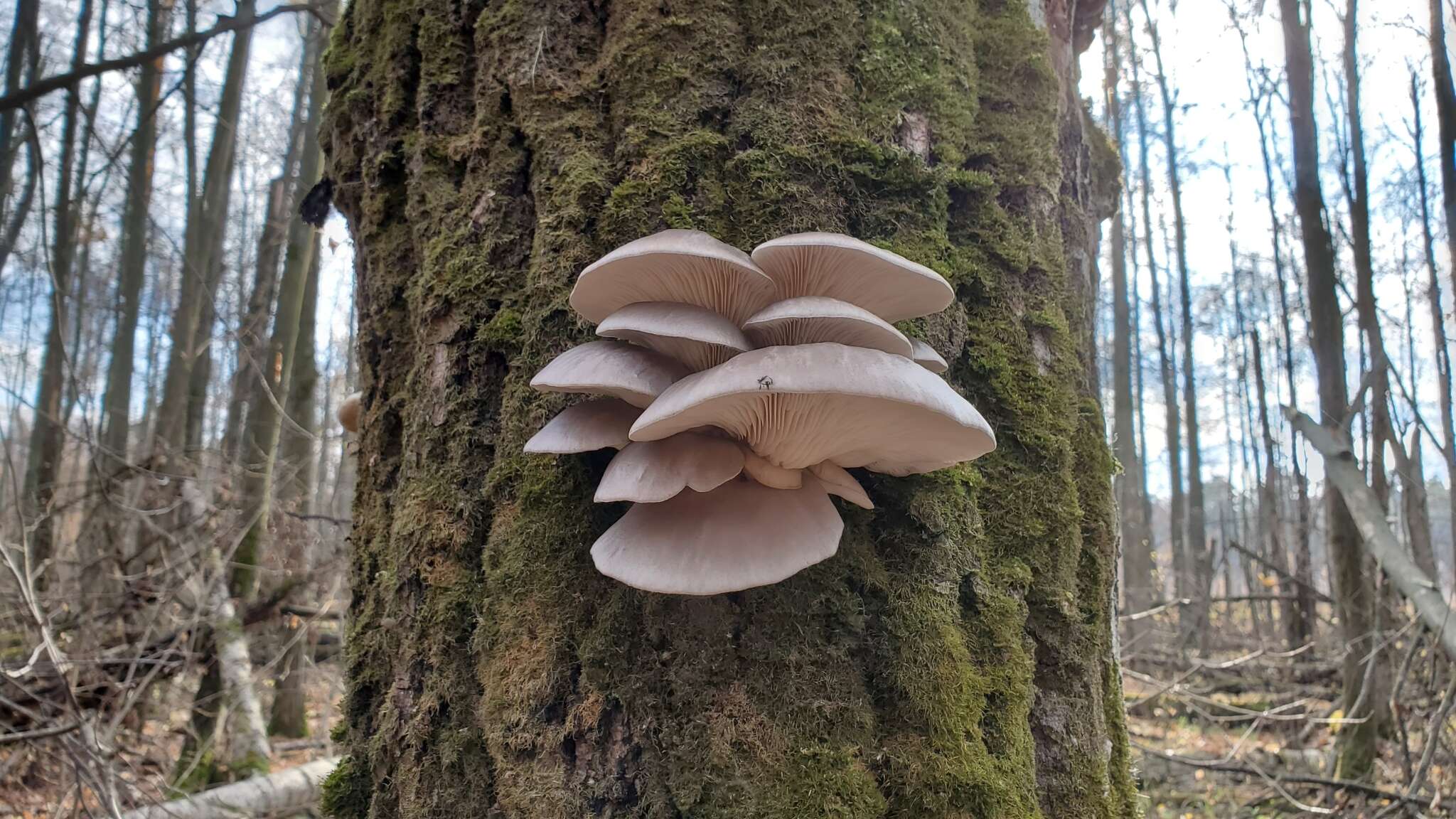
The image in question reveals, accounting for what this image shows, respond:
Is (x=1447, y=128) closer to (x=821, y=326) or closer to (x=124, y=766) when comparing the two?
(x=821, y=326)

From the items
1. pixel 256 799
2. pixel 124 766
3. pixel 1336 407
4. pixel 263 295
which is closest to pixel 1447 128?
pixel 1336 407

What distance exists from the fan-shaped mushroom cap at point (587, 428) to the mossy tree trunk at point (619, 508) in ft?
0.42

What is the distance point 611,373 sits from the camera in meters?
1.29

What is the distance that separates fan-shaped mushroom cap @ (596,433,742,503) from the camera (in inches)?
48.9

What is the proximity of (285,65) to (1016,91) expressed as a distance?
1250 centimetres

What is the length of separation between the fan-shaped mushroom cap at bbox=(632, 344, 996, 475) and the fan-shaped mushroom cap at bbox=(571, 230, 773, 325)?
8.4 inches

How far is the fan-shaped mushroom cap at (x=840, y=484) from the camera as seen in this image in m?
1.41

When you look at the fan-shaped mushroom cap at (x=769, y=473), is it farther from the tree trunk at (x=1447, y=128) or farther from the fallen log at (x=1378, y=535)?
the tree trunk at (x=1447, y=128)

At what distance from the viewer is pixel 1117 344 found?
58.3 ft

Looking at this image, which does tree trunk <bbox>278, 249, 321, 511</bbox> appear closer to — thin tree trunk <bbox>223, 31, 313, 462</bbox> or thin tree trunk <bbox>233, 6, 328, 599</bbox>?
thin tree trunk <bbox>233, 6, 328, 599</bbox>

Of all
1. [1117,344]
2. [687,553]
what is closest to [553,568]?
[687,553]

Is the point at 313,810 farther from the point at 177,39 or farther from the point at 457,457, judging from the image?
the point at 457,457

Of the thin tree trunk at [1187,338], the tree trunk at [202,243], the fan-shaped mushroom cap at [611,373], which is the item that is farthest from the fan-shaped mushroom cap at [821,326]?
the thin tree trunk at [1187,338]

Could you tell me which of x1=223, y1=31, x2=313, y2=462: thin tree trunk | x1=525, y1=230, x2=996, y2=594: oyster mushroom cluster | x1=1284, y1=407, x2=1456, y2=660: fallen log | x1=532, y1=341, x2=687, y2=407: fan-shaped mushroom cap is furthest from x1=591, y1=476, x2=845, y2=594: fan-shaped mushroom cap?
x1=223, y1=31, x2=313, y2=462: thin tree trunk
